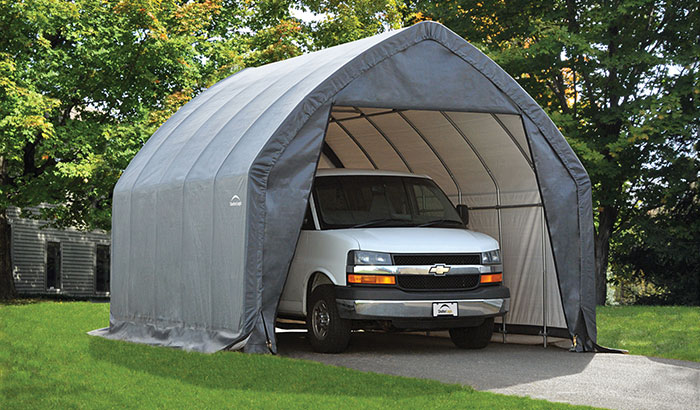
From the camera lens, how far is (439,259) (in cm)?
1153

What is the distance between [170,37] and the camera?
2584 cm

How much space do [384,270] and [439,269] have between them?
0.65 meters

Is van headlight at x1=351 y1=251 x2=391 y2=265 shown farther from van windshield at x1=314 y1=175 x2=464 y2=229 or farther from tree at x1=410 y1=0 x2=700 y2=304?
tree at x1=410 y1=0 x2=700 y2=304

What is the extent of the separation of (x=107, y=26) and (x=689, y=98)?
594 inches

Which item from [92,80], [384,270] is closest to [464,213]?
[384,270]

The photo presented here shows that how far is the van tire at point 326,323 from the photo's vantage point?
11.4 metres

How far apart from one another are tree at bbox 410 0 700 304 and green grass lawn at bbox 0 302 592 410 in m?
15.2

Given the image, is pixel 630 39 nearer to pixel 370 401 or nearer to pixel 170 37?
pixel 170 37

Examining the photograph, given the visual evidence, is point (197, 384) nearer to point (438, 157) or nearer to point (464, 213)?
point (464, 213)

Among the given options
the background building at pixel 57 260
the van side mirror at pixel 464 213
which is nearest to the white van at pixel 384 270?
the van side mirror at pixel 464 213

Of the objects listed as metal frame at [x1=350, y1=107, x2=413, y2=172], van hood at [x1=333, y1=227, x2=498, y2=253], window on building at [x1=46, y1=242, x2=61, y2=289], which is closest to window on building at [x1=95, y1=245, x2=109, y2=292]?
window on building at [x1=46, y1=242, x2=61, y2=289]

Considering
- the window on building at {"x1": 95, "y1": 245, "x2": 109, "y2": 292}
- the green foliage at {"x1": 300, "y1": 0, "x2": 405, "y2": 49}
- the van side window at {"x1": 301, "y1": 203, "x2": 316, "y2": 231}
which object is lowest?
the window on building at {"x1": 95, "y1": 245, "x2": 109, "y2": 292}

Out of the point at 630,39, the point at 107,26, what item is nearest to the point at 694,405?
the point at 630,39

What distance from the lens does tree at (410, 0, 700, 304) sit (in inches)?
973
